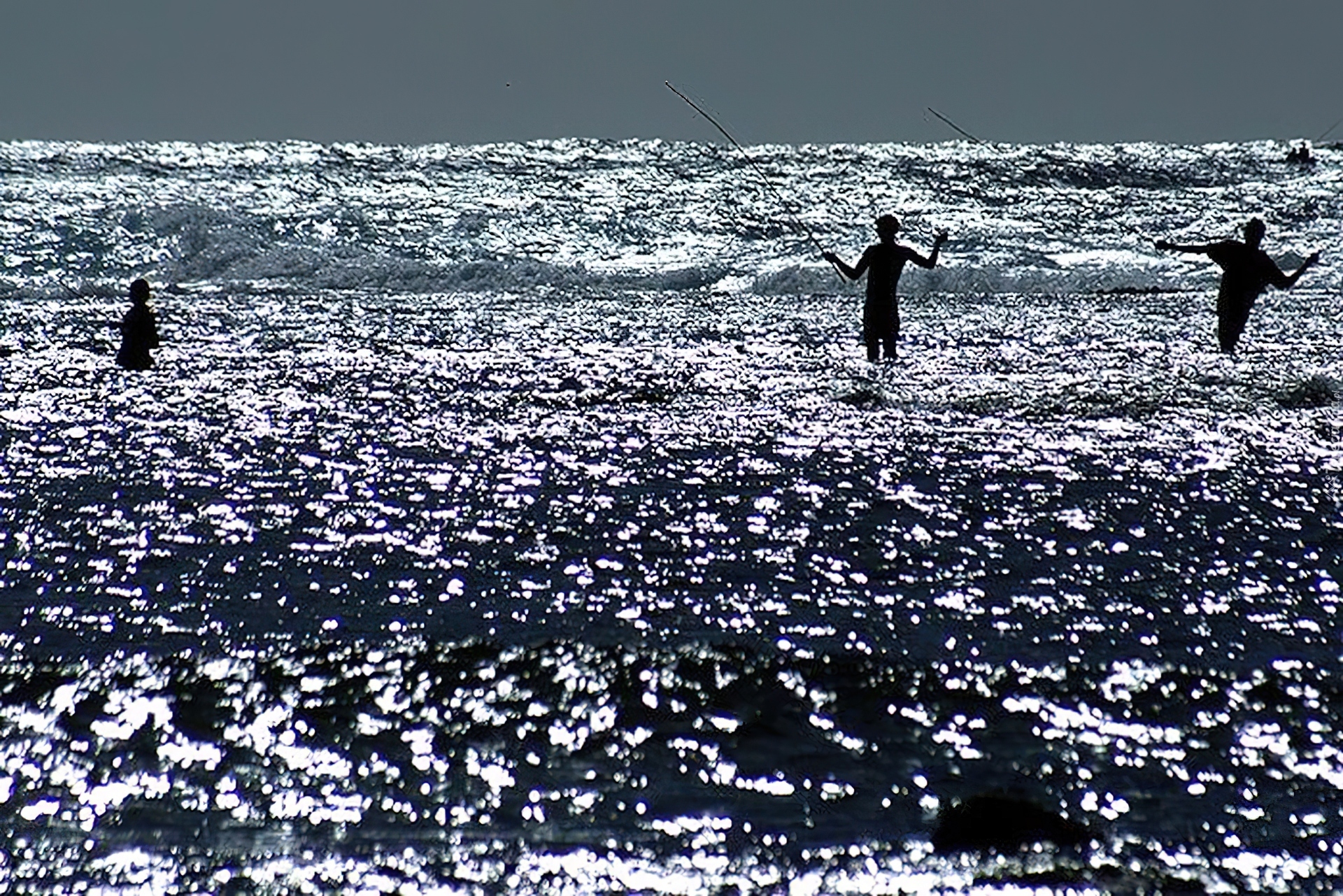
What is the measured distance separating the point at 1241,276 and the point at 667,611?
12224 mm

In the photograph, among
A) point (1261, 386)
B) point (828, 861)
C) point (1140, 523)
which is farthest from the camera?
point (1261, 386)

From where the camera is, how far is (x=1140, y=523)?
9.20 metres

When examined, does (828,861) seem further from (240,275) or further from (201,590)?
(240,275)

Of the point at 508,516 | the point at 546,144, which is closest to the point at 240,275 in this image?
the point at 546,144

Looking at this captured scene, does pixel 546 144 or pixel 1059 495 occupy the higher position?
pixel 546 144

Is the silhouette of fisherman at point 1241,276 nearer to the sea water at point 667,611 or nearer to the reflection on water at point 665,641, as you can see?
the sea water at point 667,611

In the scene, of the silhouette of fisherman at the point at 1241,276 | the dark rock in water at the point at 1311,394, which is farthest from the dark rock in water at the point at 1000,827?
the silhouette of fisherman at the point at 1241,276

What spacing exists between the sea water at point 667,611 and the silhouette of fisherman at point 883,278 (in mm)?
423

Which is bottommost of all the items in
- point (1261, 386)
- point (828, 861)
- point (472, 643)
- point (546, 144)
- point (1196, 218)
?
point (828, 861)

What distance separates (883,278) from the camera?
17.1 m

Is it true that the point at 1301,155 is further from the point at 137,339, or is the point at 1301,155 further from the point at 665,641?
the point at 665,641

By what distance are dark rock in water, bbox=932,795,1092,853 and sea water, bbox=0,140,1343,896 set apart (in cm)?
7

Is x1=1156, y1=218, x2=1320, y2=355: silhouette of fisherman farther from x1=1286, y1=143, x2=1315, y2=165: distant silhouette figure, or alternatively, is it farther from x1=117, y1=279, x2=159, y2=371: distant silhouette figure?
x1=1286, y1=143, x2=1315, y2=165: distant silhouette figure

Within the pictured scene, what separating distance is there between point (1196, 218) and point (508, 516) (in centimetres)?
3447
